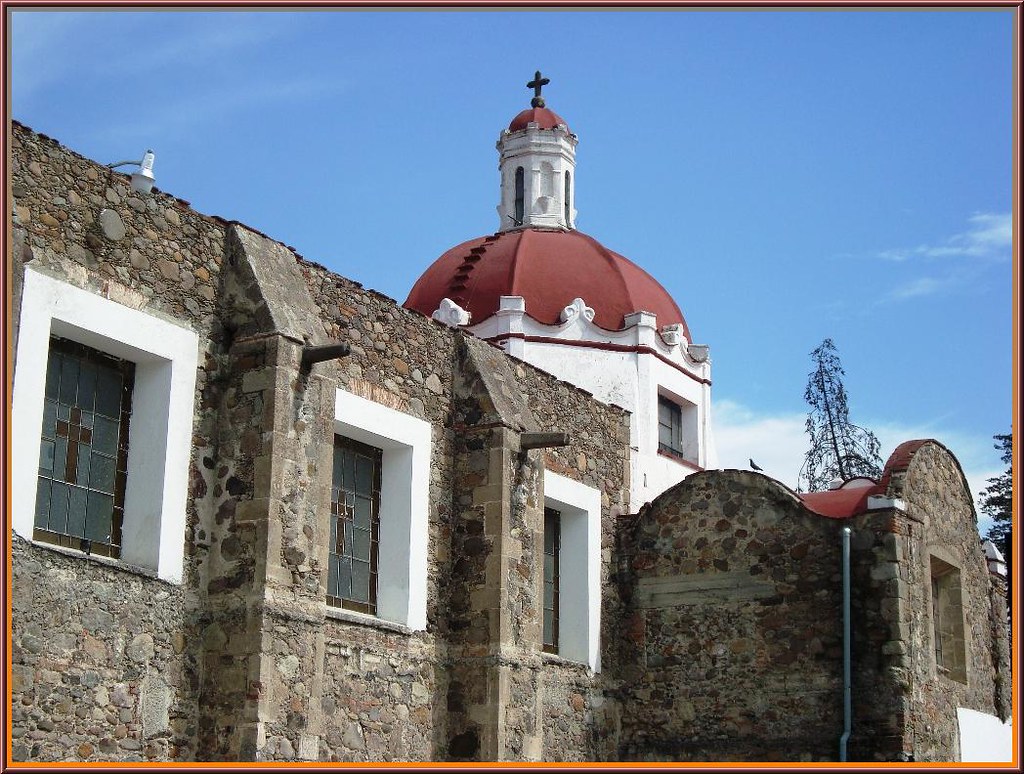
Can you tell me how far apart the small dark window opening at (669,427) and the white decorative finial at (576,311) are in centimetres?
163

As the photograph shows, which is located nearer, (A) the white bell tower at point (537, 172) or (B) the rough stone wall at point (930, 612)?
(B) the rough stone wall at point (930, 612)

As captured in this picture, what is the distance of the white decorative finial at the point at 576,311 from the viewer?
69.5 ft

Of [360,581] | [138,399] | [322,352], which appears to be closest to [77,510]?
[138,399]

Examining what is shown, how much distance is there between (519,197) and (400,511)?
1251 centimetres

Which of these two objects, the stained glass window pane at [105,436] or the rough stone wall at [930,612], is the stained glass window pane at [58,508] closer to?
the stained glass window pane at [105,436]

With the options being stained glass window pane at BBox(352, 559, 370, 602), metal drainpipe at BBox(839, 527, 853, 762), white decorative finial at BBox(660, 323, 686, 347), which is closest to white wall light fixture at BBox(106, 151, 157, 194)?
stained glass window pane at BBox(352, 559, 370, 602)

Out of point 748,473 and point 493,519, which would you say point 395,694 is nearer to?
point 493,519

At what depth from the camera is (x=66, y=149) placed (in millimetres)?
10672

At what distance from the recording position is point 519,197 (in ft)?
81.8

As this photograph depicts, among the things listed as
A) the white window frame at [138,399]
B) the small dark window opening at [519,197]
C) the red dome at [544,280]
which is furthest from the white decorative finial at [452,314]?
the white window frame at [138,399]

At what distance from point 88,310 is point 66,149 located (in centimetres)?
123

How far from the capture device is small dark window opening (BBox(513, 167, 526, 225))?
24.8 metres

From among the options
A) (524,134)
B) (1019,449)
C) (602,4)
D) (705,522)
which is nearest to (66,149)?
(602,4)

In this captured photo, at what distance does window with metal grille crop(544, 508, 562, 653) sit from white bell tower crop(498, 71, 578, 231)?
9376 millimetres
